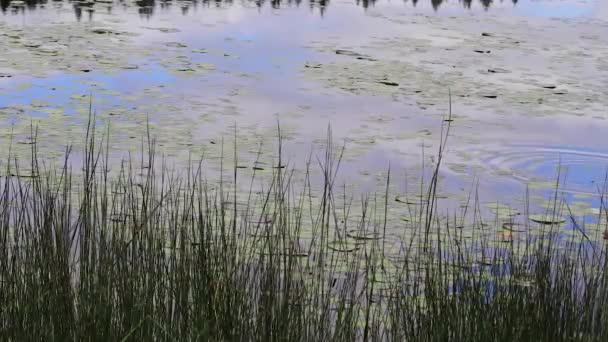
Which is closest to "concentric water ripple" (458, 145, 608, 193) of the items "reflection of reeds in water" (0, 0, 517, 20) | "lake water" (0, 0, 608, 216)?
"lake water" (0, 0, 608, 216)

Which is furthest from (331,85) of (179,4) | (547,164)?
(179,4)

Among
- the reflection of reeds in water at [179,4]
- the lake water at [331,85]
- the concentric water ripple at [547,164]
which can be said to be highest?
the reflection of reeds in water at [179,4]

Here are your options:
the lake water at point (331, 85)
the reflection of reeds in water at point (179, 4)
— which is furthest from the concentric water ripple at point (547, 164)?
the reflection of reeds in water at point (179, 4)

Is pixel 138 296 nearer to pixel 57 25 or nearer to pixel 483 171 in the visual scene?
pixel 483 171

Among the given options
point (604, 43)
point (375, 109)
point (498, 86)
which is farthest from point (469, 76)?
point (604, 43)

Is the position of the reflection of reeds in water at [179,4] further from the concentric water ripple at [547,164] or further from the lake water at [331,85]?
the concentric water ripple at [547,164]

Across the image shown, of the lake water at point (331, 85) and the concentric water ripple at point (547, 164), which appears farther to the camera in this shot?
the lake water at point (331, 85)

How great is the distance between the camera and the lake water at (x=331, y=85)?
7.40m

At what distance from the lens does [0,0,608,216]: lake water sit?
740 cm

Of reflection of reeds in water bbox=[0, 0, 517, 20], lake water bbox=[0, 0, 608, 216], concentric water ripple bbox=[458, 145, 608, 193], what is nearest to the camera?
concentric water ripple bbox=[458, 145, 608, 193]

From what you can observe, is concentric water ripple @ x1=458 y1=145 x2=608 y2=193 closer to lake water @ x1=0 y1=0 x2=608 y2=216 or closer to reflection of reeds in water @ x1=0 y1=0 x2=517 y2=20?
lake water @ x1=0 y1=0 x2=608 y2=216

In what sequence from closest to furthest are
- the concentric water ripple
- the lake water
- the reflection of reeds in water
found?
the concentric water ripple
the lake water
the reflection of reeds in water

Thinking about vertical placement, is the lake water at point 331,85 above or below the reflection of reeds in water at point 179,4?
below

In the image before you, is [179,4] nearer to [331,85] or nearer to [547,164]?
[331,85]
